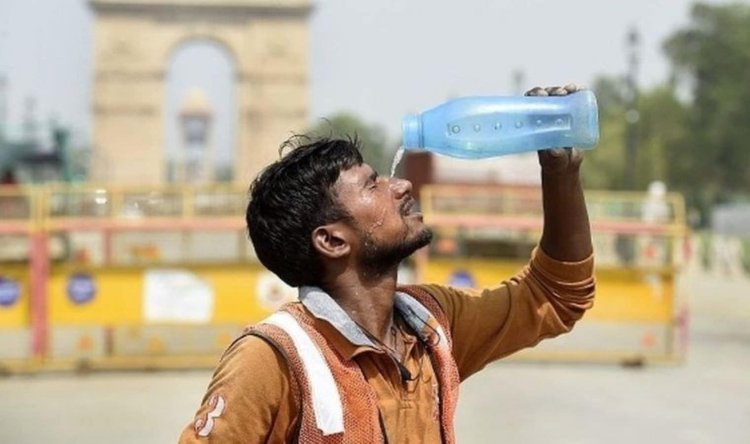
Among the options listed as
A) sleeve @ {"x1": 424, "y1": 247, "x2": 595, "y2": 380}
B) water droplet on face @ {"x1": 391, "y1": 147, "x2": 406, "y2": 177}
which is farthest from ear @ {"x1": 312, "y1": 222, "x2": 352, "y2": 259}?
sleeve @ {"x1": 424, "y1": 247, "x2": 595, "y2": 380}

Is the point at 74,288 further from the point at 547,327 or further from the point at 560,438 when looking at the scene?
the point at 547,327

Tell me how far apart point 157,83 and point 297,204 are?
63511 millimetres

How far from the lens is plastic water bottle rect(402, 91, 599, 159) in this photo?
2.27 meters

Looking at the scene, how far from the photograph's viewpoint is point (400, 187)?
223 centimetres

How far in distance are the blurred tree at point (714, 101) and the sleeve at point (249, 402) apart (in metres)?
57.9

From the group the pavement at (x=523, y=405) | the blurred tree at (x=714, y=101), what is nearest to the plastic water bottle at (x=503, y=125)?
the pavement at (x=523, y=405)

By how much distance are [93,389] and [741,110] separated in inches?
2030

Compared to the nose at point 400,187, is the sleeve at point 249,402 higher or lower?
lower

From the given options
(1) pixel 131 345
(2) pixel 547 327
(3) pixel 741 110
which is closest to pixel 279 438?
(2) pixel 547 327

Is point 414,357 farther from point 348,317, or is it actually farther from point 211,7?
point 211,7

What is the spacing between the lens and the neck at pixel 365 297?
2.24m

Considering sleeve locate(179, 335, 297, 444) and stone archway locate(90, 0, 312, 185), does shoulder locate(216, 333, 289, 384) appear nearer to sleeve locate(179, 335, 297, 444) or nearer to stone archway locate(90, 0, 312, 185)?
sleeve locate(179, 335, 297, 444)

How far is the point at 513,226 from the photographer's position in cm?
1077

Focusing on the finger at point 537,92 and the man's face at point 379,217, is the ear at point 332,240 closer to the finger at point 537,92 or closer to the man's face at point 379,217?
the man's face at point 379,217
